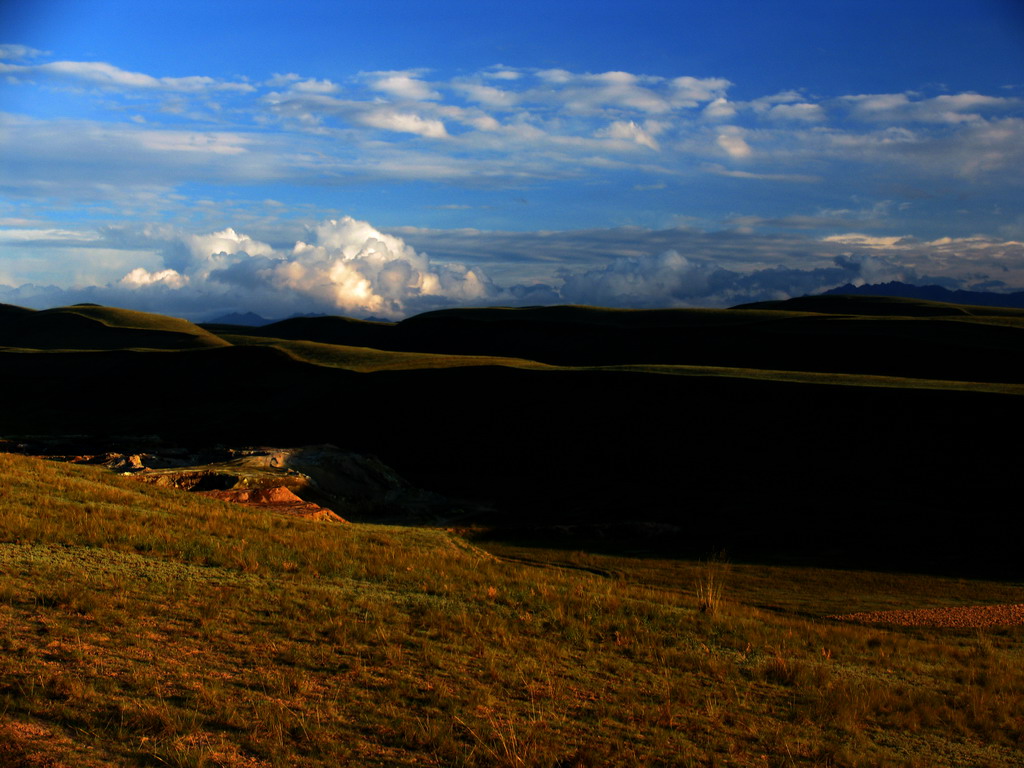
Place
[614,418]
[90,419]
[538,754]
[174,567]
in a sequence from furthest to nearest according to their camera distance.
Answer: [90,419] → [614,418] → [174,567] → [538,754]

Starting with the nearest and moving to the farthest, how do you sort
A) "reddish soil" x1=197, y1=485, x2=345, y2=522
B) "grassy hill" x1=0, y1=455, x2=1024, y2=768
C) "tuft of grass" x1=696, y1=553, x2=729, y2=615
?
"grassy hill" x1=0, y1=455, x2=1024, y2=768 < "tuft of grass" x1=696, y1=553, x2=729, y2=615 < "reddish soil" x1=197, y1=485, x2=345, y2=522

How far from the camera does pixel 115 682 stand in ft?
28.4

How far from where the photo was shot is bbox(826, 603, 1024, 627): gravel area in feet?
60.2

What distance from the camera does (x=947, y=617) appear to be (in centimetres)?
1903

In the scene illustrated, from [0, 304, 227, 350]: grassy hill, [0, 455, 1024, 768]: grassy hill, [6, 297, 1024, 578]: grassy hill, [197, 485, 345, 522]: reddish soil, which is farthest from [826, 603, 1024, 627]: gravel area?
[0, 304, 227, 350]: grassy hill

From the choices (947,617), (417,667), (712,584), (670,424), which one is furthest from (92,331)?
(417,667)

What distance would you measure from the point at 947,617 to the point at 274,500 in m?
26.8

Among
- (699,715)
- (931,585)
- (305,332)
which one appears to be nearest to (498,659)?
(699,715)

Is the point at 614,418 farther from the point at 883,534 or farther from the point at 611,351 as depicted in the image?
the point at 611,351

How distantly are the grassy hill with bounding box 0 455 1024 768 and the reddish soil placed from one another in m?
13.5

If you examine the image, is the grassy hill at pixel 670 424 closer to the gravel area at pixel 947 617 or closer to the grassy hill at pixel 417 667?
the gravel area at pixel 947 617

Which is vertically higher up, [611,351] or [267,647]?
[611,351]

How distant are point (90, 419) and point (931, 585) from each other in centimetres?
7789

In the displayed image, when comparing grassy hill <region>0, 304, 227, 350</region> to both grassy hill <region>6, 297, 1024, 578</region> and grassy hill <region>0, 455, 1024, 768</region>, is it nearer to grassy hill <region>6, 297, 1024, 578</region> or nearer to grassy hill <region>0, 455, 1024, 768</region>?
grassy hill <region>6, 297, 1024, 578</region>
